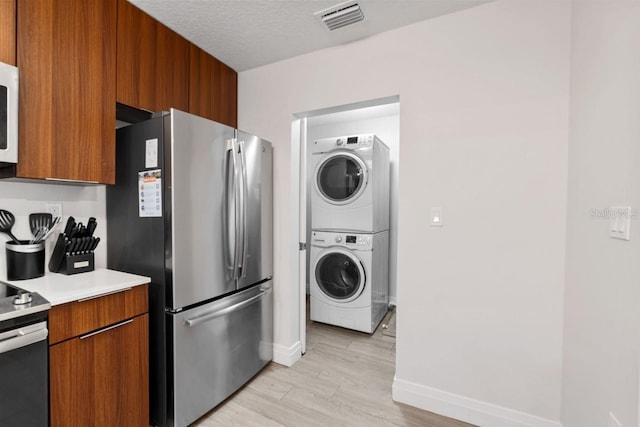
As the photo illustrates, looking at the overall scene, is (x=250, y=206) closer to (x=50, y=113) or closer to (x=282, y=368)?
(x=50, y=113)

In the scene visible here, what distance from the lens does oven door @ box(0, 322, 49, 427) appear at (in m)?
1.01

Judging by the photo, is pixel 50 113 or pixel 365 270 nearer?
pixel 50 113

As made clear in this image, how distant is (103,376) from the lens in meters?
1.31

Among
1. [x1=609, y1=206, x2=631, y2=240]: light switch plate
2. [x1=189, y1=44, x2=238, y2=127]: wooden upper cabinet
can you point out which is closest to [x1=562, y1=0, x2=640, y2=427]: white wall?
[x1=609, y1=206, x2=631, y2=240]: light switch plate

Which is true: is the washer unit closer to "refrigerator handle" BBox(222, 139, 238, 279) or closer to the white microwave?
"refrigerator handle" BBox(222, 139, 238, 279)

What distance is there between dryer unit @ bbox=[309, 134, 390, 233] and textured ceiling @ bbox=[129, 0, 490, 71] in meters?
1.00

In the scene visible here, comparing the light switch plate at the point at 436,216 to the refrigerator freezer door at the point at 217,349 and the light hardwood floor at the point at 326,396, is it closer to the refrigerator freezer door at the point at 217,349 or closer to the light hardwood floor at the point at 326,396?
the light hardwood floor at the point at 326,396

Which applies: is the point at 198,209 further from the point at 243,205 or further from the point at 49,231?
the point at 49,231

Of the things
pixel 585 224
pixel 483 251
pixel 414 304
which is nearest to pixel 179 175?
pixel 414 304

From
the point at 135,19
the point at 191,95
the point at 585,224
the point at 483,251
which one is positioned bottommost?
the point at 483,251

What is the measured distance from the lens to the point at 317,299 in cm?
306

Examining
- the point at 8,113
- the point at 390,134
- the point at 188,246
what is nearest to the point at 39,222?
the point at 8,113

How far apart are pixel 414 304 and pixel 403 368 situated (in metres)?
0.45

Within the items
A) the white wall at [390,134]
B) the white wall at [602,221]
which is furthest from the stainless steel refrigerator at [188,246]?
the white wall at [390,134]
